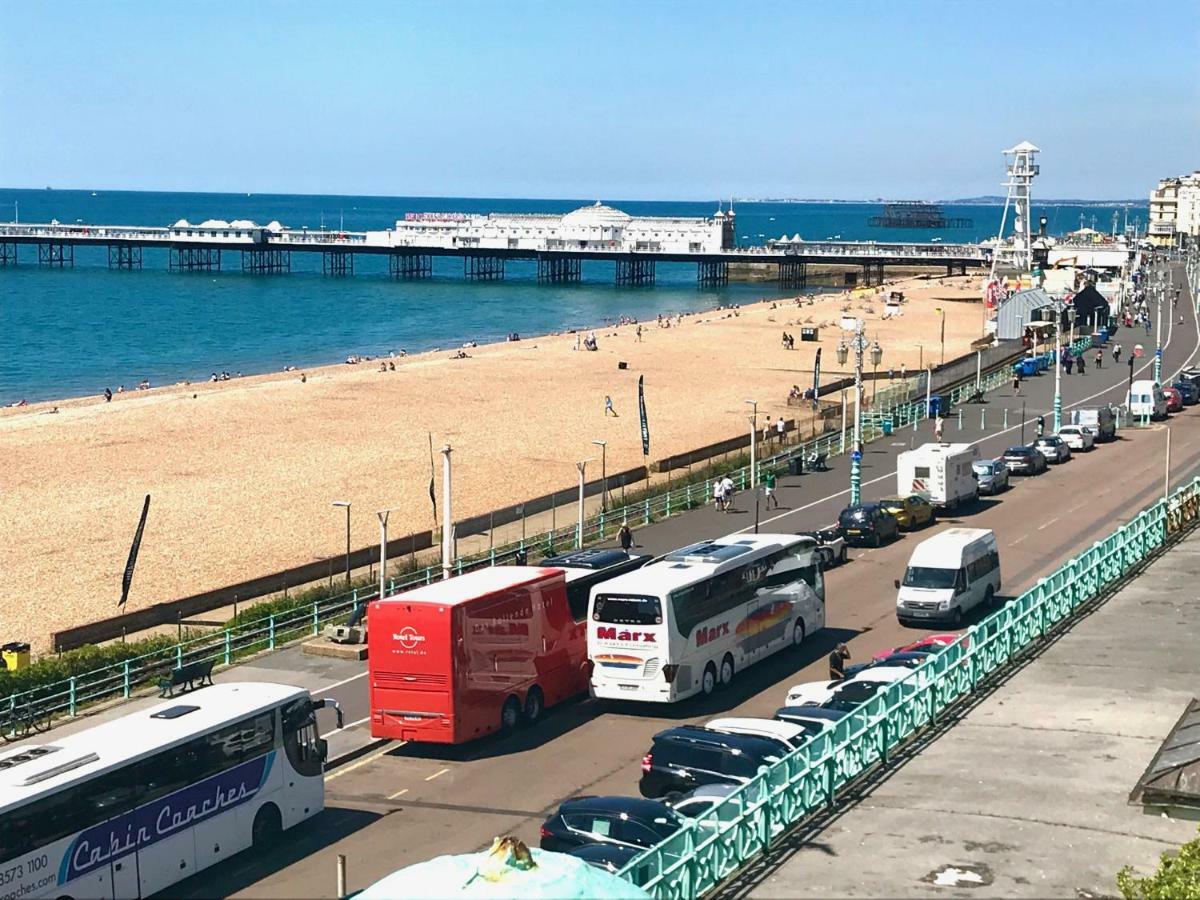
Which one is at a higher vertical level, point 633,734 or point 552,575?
point 552,575

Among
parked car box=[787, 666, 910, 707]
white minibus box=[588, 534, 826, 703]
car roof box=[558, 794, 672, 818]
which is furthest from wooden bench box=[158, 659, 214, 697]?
car roof box=[558, 794, 672, 818]

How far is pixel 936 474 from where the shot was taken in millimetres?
41969

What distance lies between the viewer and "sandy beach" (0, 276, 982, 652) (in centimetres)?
4106

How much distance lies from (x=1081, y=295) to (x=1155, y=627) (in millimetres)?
69930

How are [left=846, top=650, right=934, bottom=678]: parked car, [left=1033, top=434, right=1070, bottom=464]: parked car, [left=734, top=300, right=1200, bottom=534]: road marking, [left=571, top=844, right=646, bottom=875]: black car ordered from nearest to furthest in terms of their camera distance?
[left=571, top=844, right=646, bottom=875]: black car → [left=846, top=650, right=934, bottom=678]: parked car → [left=734, top=300, right=1200, bottom=534]: road marking → [left=1033, top=434, right=1070, bottom=464]: parked car

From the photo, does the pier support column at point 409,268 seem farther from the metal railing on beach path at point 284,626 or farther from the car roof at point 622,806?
the car roof at point 622,806

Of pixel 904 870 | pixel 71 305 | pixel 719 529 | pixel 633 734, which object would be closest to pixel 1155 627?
pixel 633 734

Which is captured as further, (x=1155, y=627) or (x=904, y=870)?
(x=1155, y=627)

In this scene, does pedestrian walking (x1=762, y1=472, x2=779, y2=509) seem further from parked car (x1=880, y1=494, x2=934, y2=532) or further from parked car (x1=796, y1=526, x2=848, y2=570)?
parked car (x1=796, y1=526, x2=848, y2=570)

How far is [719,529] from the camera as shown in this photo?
134 ft

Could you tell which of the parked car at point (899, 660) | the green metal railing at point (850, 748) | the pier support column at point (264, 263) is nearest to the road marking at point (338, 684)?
the parked car at point (899, 660)

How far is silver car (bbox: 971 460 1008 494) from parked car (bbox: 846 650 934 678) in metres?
20.5

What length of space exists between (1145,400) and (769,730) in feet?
140

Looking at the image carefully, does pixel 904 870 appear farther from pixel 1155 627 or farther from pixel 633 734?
pixel 1155 627
